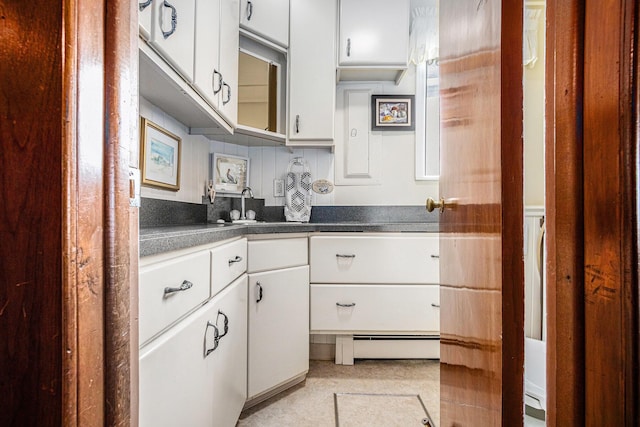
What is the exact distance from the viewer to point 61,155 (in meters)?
A: 0.32

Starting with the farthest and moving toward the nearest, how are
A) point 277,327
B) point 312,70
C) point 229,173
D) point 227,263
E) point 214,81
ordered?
1. point 229,173
2. point 312,70
3. point 277,327
4. point 214,81
5. point 227,263

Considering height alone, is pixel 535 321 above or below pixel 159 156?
below

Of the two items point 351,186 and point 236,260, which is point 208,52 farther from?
point 351,186

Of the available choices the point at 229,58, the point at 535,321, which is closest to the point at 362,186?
the point at 229,58

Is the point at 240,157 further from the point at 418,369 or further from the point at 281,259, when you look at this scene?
the point at 418,369

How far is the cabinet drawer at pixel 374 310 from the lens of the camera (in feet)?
6.21

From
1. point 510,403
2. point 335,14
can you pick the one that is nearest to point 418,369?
point 510,403

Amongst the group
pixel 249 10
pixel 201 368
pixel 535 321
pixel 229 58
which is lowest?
pixel 201 368

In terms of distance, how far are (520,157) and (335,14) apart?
1978 mm

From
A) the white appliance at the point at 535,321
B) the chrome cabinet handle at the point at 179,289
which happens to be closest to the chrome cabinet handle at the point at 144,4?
the chrome cabinet handle at the point at 179,289

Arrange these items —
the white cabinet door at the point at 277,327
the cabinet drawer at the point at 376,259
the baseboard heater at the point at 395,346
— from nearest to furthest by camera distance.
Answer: the white cabinet door at the point at 277,327
the cabinet drawer at the point at 376,259
the baseboard heater at the point at 395,346

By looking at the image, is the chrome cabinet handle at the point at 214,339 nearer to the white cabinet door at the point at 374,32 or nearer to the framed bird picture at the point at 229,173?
the framed bird picture at the point at 229,173

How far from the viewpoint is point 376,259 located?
190cm

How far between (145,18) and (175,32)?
18cm
